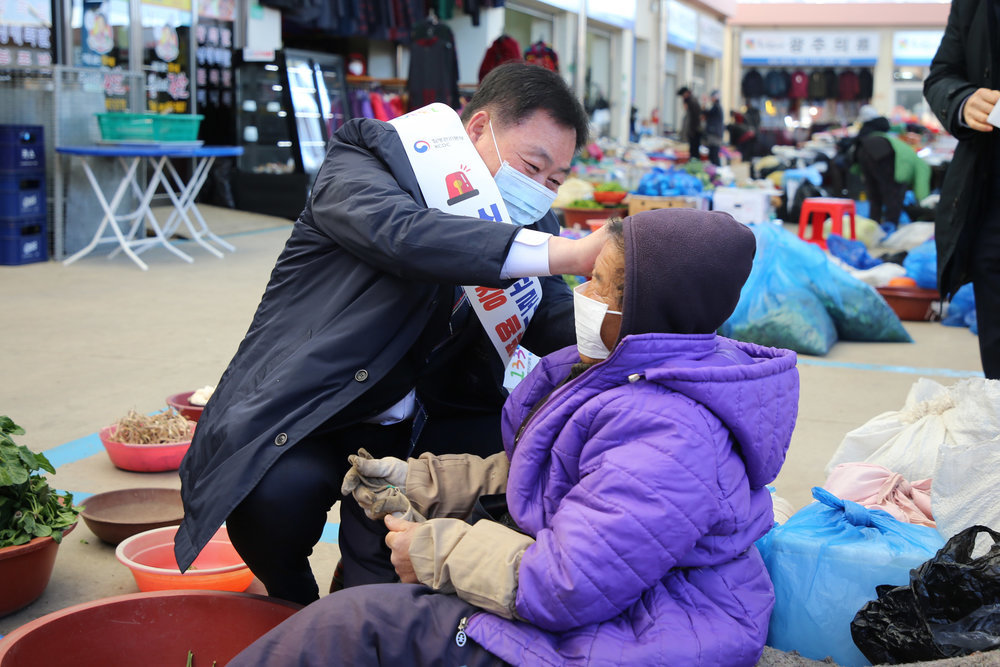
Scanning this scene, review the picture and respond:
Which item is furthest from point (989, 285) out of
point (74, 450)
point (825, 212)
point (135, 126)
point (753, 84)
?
point (753, 84)

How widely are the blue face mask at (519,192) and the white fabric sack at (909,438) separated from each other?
3.92ft

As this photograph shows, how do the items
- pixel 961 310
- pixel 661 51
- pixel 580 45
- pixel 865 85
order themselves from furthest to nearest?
pixel 865 85 < pixel 661 51 < pixel 580 45 < pixel 961 310

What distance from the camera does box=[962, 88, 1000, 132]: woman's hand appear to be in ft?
9.10

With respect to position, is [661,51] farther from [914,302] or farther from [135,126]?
[135,126]

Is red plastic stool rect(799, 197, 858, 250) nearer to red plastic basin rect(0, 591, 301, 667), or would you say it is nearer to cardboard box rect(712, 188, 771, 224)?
cardboard box rect(712, 188, 771, 224)

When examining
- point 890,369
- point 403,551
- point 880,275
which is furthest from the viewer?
point 880,275

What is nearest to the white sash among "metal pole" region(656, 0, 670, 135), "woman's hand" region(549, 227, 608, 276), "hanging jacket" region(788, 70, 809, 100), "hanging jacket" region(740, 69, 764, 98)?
"woman's hand" region(549, 227, 608, 276)

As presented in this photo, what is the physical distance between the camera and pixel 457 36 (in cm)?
1459

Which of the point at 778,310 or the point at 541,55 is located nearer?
the point at 778,310

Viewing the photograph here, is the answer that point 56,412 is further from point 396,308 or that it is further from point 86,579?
point 396,308

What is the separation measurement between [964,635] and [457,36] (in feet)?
45.6

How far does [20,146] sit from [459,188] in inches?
233

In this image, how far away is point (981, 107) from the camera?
2.79 meters

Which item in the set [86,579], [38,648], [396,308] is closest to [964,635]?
[396,308]
